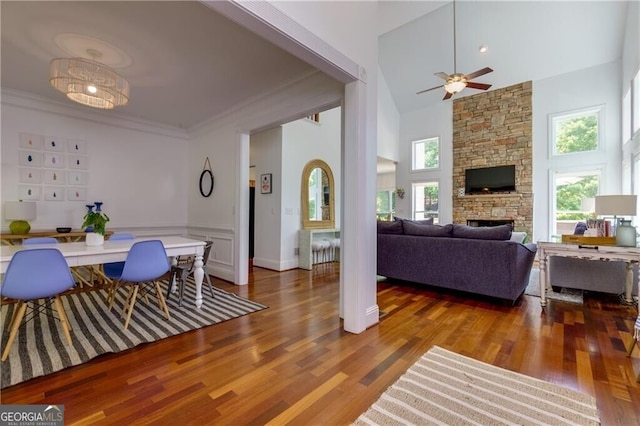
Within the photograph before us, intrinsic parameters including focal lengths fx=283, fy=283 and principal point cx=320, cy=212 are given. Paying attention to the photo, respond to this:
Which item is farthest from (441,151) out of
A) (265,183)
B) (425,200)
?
(265,183)

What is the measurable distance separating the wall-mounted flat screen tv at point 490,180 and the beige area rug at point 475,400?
655cm

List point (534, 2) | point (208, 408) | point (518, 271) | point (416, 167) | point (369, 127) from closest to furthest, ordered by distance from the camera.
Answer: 1. point (208, 408)
2. point (369, 127)
3. point (518, 271)
4. point (534, 2)
5. point (416, 167)

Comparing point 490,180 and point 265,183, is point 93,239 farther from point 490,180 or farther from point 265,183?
point 490,180

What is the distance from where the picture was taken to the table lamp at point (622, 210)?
282 cm

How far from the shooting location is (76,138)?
14.1 feet

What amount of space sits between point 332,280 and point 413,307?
1443 millimetres

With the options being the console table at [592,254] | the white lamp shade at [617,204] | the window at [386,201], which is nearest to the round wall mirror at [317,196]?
the console table at [592,254]

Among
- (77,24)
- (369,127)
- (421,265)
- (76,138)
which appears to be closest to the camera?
(77,24)

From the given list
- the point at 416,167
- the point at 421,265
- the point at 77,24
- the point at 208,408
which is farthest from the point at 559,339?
the point at 416,167

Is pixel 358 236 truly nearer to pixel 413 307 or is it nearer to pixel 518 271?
pixel 413 307

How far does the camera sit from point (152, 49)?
276cm

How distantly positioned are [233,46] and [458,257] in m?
3.43

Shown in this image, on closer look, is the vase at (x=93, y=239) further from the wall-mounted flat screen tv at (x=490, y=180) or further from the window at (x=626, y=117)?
the window at (x=626, y=117)

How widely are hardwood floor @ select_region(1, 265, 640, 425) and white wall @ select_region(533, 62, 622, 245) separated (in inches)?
163
